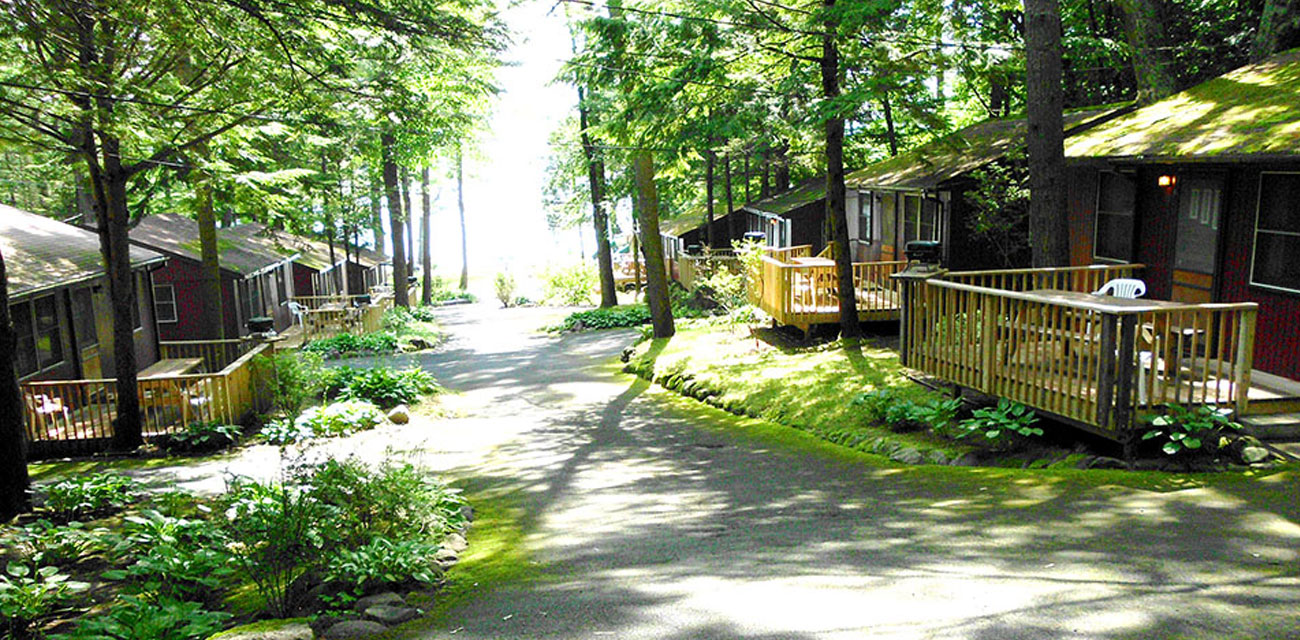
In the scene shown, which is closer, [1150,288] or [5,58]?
[5,58]

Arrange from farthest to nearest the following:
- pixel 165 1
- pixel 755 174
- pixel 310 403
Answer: pixel 755 174 < pixel 310 403 < pixel 165 1

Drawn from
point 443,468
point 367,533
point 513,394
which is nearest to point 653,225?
point 513,394

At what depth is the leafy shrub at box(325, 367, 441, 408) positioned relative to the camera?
566 inches

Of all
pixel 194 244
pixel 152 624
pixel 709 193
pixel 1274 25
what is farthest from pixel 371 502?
pixel 709 193

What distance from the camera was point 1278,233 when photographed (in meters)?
9.16

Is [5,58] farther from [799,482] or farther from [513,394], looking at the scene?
[799,482]

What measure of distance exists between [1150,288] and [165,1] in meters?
12.5

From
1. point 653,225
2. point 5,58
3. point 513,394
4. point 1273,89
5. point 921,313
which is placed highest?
point 5,58

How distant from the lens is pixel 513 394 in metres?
16.1

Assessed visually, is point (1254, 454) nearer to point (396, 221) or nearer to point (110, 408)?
point (110, 408)

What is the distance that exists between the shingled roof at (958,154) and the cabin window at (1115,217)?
1463 millimetres

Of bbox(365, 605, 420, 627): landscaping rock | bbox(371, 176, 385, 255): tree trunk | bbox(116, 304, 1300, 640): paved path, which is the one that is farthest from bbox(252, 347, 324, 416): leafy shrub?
bbox(371, 176, 385, 255): tree trunk

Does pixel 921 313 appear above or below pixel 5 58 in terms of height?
below

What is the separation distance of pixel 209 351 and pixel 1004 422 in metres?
15.8
